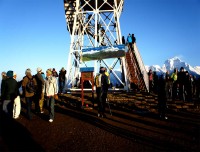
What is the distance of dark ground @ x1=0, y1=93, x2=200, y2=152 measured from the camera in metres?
6.27

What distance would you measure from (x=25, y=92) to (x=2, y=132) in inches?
107

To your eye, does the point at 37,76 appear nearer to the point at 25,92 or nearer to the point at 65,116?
the point at 25,92

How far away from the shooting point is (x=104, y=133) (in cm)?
784

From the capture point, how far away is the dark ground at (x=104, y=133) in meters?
6.27

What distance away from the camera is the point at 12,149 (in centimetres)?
604

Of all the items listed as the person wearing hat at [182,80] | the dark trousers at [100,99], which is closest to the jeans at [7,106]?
the dark trousers at [100,99]

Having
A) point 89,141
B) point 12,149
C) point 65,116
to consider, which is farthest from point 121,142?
point 65,116

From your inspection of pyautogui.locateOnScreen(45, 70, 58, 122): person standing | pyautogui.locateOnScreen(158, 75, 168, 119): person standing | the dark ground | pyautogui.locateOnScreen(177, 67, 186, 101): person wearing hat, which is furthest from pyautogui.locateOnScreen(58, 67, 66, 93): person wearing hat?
pyautogui.locateOnScreen(158, 75, 168, 119): person standing

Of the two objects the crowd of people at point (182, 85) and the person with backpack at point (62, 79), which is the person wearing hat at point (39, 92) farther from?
the person with backpack at point (62, 79)

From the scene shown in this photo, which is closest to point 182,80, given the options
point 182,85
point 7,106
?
point 182,85

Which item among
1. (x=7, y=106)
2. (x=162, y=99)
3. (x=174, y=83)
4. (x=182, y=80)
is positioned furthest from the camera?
(x=174, y=83)

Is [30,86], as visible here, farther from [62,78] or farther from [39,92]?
[62,78]

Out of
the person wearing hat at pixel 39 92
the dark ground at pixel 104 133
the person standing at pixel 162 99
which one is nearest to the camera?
the dark ground at pixel 104 133

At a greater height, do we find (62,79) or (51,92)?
(62,79)
